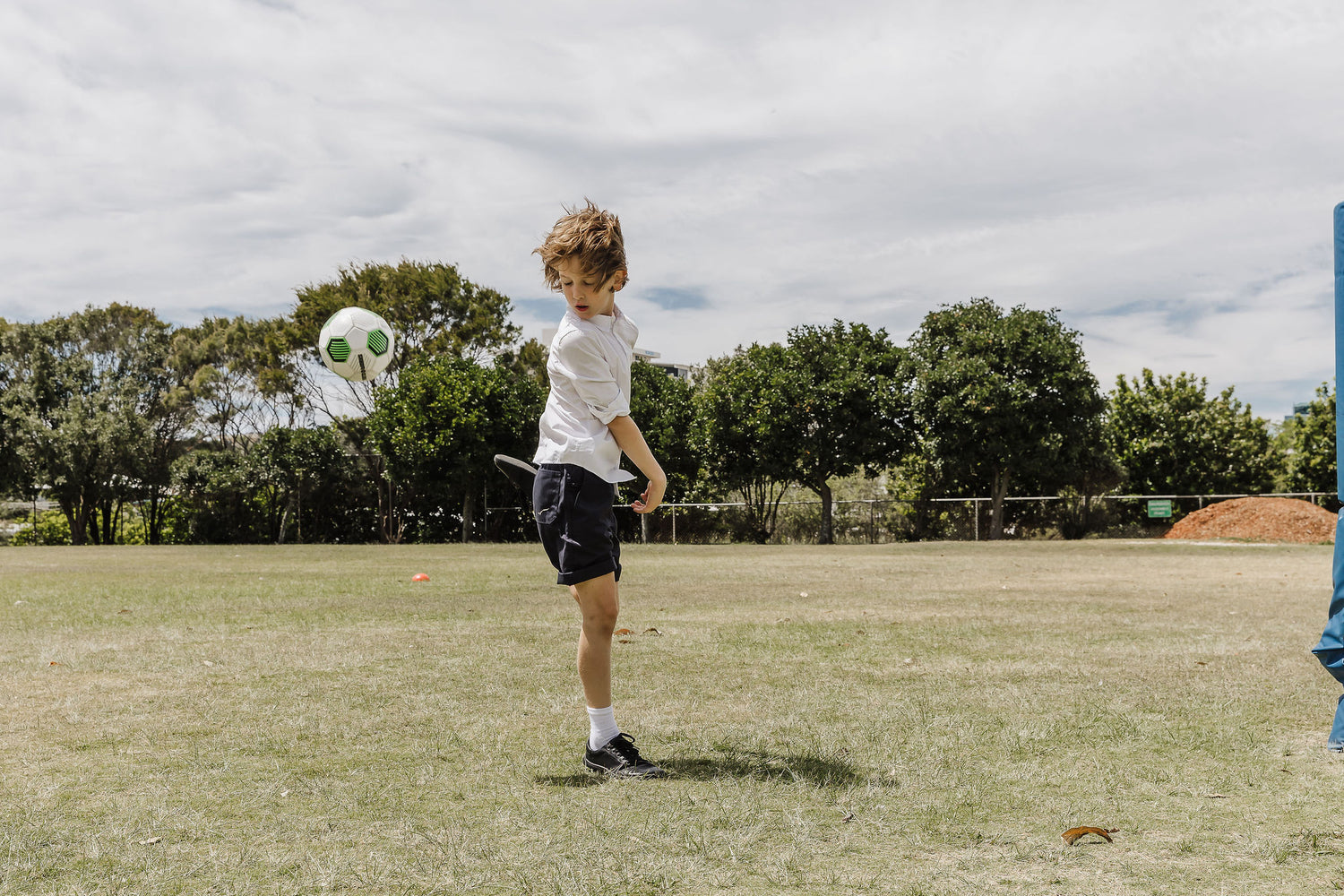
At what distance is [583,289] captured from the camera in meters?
3.62

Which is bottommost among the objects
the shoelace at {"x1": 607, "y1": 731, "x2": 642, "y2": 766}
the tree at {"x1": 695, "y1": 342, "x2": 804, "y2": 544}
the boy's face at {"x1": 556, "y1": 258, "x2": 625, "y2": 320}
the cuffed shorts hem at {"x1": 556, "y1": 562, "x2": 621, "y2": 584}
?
the shoelace at {"x1": 607, "y1": 731, "x2": 642, "y2": 766}

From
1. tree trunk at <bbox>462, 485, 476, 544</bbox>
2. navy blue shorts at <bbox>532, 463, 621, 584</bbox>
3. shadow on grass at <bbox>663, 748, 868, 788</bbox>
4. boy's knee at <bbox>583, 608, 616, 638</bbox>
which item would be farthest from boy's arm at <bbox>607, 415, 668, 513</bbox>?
tree trunk at <bbox>462, 485, 476, 544</bbox>

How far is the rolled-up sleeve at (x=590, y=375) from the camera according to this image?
140 inches

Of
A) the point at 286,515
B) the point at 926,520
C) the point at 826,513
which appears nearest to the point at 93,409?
the point at 286,515

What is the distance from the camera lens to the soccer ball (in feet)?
58.9

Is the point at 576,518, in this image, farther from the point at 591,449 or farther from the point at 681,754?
the point at 681,754

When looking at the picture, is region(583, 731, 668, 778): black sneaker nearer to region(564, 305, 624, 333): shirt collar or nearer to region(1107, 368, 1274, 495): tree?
region(564, 305, 624, 333): shirt collar

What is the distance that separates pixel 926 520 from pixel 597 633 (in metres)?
28.8

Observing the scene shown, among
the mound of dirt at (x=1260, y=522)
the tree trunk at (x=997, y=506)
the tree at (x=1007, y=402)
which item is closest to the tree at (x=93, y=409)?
the tree at (x=1007, y=402)

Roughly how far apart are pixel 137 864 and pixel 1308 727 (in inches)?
170

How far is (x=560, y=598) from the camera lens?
10.0 metres

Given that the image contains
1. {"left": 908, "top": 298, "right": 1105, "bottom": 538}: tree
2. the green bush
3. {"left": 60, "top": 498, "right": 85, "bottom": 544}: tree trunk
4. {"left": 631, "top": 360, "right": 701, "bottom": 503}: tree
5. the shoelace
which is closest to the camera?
the shoelace

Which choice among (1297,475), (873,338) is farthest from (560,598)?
(1297,475)

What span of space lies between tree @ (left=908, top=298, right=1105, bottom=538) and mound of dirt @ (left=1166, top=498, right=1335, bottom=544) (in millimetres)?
3728
